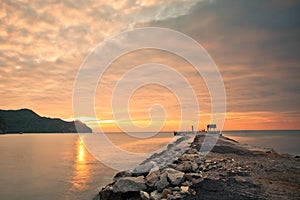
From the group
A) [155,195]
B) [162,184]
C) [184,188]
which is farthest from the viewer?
[162,184]

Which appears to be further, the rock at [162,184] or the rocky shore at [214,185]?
the rock at [162,184]

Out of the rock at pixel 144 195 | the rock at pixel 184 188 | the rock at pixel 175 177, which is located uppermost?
the rock at pixel 175 177

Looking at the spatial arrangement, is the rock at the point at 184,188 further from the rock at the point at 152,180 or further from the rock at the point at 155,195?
the rock at the point at 152,180

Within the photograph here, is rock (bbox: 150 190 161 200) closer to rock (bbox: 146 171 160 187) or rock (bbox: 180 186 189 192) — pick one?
rock (bbox: 146 171 160 187)

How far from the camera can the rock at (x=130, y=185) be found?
12.8 metres

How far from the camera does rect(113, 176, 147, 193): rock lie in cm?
1282

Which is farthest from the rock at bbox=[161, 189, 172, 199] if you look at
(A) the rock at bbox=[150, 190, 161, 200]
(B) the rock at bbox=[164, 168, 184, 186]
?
(B) the rock at bbox=[164, 168, 184, 186]

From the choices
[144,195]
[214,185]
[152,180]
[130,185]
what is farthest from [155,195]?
[214,185]

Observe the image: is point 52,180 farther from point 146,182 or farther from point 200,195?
point 200,195

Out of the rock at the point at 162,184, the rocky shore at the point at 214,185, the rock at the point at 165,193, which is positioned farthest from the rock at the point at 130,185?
the rock at the point at 165,193

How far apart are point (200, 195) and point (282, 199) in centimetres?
315

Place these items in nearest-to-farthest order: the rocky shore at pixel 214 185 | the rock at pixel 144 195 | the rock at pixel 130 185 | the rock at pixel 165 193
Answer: the rocky shore at pixel 214 185 → the rock at pixel 165 193 → the rock at pixel 144 195 → the rock at pixel 130 185

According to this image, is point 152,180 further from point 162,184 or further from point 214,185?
point 214,185

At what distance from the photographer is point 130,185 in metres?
13.0
